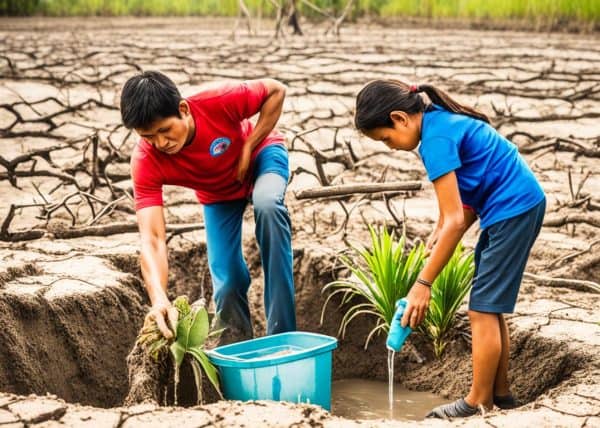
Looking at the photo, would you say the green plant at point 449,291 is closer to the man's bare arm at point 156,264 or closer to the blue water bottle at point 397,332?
the blue water bottle at point 397,332

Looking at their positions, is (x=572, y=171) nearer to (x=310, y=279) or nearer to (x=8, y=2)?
(x=310, y=279)

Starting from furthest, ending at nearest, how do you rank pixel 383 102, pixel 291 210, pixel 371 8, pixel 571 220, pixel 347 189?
pixel 371 8 < pixel 291 210 < pixel 571 220 < pixel 347 189 < pixel 383 102

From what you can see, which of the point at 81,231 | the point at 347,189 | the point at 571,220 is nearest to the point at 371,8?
the point at 571,220

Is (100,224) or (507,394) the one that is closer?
(507,394)

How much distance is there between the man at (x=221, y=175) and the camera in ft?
10.3

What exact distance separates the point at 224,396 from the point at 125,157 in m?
2.96

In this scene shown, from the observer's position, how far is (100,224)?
4.90 meters

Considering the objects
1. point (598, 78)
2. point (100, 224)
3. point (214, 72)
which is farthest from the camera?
point (214, 72)

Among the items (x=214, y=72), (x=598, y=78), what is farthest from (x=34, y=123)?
(x=598, y=78)

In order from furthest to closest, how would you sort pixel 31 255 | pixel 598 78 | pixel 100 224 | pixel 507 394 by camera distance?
pixel 598 78 < pixel 100 224 < pixel 31 255 < pixel 507 394

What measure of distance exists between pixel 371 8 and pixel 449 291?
8.18 meters

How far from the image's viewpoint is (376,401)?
3.92 m

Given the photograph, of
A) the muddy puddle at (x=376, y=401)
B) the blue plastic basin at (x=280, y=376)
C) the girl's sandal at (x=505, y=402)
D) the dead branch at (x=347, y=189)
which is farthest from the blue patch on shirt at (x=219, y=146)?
the girl's sandal at (x=505, y=402)

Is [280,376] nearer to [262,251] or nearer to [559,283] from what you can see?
[262,251]
